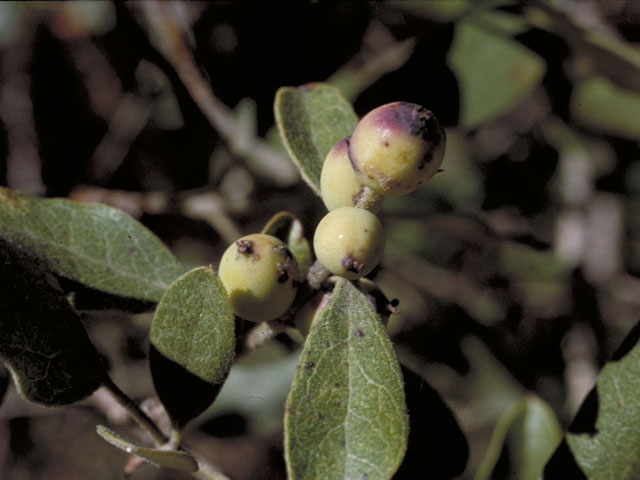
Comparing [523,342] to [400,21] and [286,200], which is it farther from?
[400,21]

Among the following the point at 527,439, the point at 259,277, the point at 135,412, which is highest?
the point at 259,277

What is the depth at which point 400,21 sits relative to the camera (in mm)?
2002

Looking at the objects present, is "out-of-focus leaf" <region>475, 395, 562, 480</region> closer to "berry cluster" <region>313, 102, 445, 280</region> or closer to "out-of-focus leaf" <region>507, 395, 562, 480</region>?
"out-of-focus leaf" <region>507, 395, 562, 480</region>

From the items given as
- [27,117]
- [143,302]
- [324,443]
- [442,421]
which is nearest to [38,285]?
[143,302]

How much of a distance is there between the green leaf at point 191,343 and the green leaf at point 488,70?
1006mm

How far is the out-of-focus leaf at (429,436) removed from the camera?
107 cm

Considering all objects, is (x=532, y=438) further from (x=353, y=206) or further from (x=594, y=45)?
(x=594, y=45)

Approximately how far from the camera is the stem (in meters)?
0.94

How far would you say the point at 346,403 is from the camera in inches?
31.0

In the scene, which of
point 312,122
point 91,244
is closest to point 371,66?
point 312,122

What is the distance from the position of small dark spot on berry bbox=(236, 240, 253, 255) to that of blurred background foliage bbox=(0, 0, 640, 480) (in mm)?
534

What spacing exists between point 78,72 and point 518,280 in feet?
5.40

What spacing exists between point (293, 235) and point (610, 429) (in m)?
0.55

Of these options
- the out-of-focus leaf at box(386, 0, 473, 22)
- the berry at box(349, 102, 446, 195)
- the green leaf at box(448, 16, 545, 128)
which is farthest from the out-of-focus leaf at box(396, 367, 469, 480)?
the out-of-focus leaf at box(386, 0, 473, 22)
